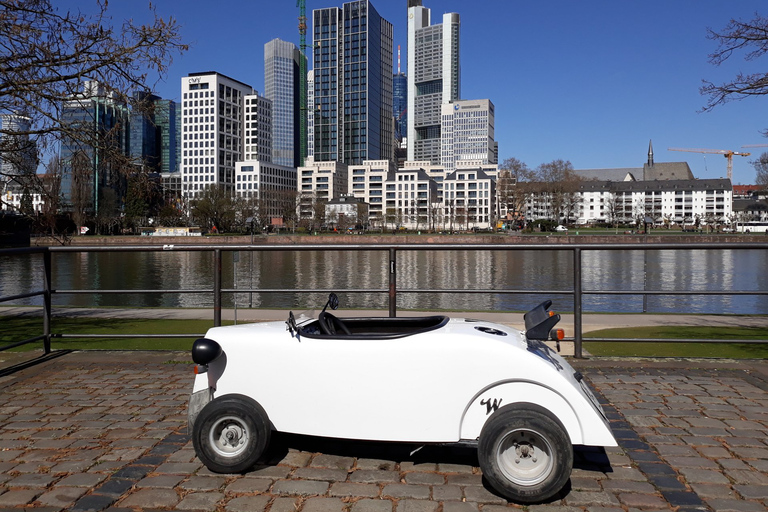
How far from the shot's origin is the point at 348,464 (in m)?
3.97

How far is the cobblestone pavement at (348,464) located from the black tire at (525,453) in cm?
12

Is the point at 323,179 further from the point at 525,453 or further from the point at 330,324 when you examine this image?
the point at 525,453

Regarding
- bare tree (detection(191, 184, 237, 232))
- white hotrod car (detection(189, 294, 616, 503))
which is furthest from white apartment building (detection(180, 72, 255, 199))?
white hotrod car (detection(189, 294, 616, 503))

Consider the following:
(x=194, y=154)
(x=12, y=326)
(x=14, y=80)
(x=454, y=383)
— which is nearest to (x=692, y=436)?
(x=454, y=383)

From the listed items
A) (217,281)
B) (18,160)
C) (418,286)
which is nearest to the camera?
(217,281)

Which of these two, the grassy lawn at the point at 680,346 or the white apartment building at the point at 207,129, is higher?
the white apartment building at the point at 207,129

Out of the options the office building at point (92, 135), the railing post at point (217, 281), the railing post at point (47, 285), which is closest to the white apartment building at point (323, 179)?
the office building at point (92, 135)

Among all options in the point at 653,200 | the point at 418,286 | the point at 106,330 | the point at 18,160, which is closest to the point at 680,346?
the point at 106,330

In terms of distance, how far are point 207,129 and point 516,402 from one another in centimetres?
19029

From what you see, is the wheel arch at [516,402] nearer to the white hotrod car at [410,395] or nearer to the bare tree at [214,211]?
the white hotrod car at [410,395]

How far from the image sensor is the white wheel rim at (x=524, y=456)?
331 cm

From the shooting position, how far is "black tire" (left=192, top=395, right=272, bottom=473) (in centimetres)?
370

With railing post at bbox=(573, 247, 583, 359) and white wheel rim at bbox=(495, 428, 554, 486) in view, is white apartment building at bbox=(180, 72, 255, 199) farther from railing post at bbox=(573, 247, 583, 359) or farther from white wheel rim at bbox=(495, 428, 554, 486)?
white wheel rim at bbox=(495, 428, 554, 486)

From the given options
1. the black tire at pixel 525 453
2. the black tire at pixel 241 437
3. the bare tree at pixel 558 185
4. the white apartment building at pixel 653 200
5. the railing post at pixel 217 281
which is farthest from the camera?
the white apartment building at pixel 653 200
